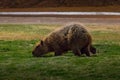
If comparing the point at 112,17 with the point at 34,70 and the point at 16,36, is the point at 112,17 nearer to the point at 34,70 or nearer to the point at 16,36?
the point at 16,36

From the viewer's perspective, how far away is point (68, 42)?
445 inches

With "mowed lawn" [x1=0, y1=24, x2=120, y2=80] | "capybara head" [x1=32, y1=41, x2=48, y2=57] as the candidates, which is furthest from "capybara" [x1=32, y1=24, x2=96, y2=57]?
"mowed lawn" [x1=0, y1=24, x2=120, y2=80]

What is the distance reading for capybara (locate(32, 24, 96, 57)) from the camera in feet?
36.5

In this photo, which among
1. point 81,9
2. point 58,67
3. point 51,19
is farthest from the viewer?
point 81,9

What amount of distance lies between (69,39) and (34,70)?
2.16 metres

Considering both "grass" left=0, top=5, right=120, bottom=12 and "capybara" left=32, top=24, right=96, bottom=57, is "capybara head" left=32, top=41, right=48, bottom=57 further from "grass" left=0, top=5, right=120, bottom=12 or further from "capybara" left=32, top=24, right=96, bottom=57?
"grass" left=0, top=5, right=120, bottom=12

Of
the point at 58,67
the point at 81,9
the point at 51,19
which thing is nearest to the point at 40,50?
the point at 58,67

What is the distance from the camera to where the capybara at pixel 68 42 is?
11.1 metres

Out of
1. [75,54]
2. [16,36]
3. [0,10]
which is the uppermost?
[75,54]

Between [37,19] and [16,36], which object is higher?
[16,36]

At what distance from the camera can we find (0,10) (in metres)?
33.8

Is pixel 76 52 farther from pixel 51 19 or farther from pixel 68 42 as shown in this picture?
pixel 51 19
